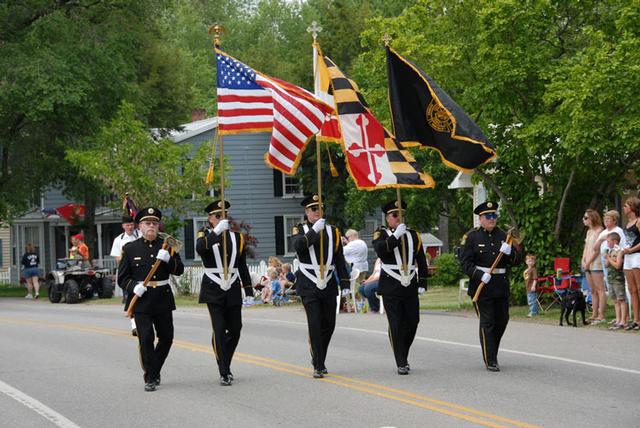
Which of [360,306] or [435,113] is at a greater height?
[435,113]

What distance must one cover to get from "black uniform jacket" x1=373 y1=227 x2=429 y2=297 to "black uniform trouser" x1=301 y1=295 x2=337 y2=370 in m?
0.66

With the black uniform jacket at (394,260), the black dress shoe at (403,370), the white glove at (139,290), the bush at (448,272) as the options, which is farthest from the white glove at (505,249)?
the bush at (448,272)

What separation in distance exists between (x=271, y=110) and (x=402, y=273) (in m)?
2.80

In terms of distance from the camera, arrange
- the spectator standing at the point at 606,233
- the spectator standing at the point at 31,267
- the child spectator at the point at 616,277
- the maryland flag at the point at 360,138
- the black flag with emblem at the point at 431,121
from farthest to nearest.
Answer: the spectator standing at the point at 31,267, the spectator standing at the point at 606,233, the child spectator at the point at 616,277, the maryland flag at the point at 360,138, the black flag with emblem at the point at 431,121

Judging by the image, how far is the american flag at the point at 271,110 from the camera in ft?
46.5

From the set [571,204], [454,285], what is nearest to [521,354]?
[571,204]

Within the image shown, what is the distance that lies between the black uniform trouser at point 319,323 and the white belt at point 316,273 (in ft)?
0.52

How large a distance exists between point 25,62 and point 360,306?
1776 centimetres

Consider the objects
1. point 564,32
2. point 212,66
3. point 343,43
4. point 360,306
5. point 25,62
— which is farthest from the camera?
point 212,66

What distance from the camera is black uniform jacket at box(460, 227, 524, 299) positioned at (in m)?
13.1

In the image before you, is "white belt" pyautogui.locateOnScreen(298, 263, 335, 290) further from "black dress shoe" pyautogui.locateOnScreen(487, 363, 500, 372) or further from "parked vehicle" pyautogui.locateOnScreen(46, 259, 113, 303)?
"parked vehicle" pyautogui.locateOnScreen(46, 259, 113, 303)

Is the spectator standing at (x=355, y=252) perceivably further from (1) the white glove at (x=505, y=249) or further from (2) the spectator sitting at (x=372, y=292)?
(1) the white glove at (x=505, y=249)

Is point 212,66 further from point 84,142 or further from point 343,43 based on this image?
point 84,142

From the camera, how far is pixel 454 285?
1537 inches
